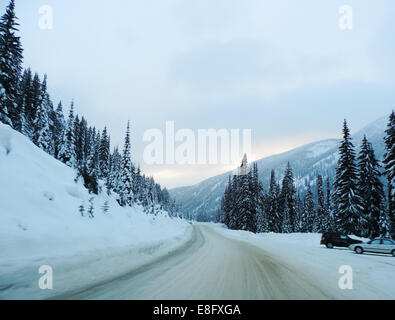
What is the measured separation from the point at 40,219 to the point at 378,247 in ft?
75.7

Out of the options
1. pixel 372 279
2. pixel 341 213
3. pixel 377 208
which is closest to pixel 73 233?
pixel 372 279

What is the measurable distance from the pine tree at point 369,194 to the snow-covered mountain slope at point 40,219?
33.7 meters

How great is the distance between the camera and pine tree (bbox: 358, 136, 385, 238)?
103 feet

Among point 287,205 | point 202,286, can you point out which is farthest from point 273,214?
point 202,286

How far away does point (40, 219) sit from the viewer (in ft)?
28.7

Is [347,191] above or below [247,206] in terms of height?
above

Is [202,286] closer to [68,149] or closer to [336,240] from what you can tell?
[336,240]

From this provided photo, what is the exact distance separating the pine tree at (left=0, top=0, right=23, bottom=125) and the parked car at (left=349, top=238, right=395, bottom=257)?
36.0m

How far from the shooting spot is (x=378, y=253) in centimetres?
1773

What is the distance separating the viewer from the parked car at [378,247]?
1705 centimetres

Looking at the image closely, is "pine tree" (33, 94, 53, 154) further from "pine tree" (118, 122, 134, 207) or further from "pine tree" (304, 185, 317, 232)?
"pine tree" (304, 185, 317, 232)

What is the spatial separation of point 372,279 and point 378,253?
13.7 metres


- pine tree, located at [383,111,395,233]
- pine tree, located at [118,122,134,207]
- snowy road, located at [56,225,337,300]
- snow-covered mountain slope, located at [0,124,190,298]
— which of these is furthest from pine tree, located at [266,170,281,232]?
snowy road, located at [56,225,337,300]
